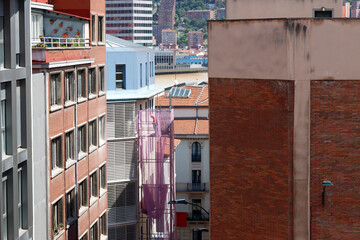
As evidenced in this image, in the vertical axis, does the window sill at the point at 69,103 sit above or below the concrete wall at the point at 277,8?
below

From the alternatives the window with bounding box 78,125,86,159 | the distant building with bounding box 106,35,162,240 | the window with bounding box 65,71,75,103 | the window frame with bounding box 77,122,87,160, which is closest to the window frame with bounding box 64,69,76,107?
the window with bounding box 65,71,75,103

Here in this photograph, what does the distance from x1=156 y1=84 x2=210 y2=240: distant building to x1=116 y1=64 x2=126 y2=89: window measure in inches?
969

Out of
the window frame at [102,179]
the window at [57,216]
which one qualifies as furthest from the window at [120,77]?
the window at [57,216]

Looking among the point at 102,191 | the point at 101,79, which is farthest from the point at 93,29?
the point at 102,191

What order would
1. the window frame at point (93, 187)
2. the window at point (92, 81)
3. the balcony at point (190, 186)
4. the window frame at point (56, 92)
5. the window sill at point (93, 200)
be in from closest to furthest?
the window frame at point (56, 92) < the window at point (92, 81) < the window sill at point (93, 200) < the window frame at point (93, 187) < the balcony at point (190, 186)

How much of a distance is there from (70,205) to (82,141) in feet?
12.3

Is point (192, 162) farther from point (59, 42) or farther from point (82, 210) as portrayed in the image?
point (59, 42)

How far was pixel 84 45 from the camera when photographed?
38875mm

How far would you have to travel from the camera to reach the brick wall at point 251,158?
23.1 meters

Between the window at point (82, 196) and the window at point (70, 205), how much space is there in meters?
1.16

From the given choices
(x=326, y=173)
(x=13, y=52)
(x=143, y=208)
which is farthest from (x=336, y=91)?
(x=143, y=208)

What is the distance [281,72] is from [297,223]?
14.7 ft

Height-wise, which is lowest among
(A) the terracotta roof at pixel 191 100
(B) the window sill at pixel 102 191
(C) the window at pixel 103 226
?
(C) the window at pixel 103 226

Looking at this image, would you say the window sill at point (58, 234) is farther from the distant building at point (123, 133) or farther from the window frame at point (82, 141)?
the distant building at point (123, 133)
